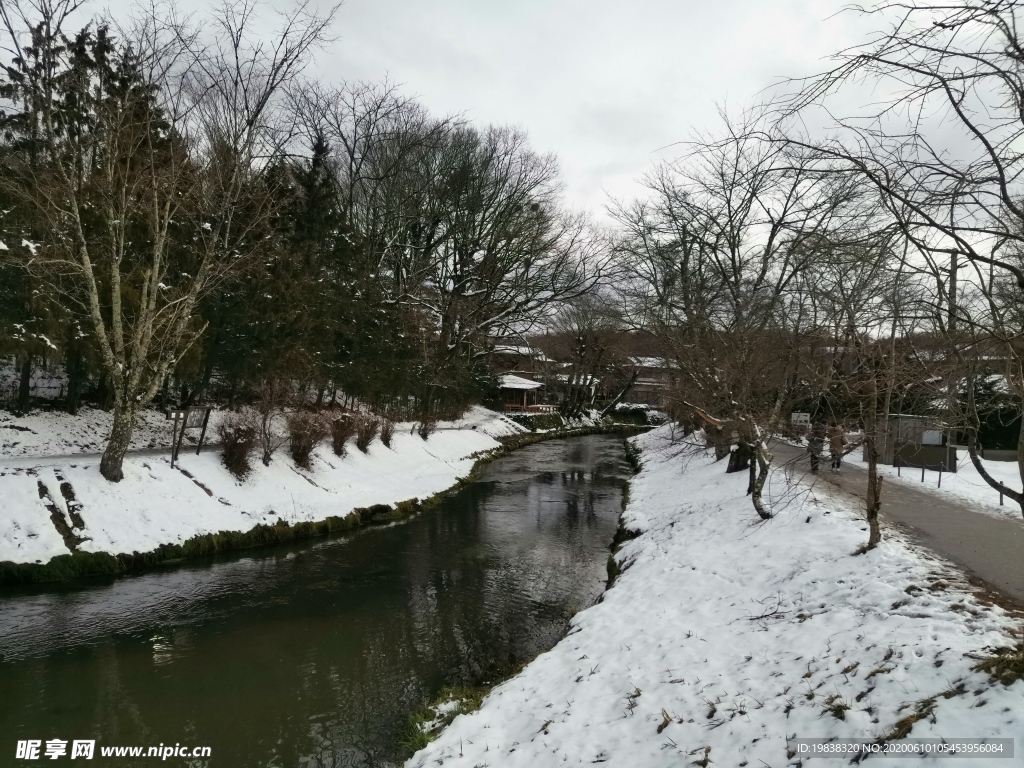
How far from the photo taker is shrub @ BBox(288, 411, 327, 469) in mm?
14711

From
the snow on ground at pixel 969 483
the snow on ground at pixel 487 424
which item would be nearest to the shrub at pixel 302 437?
the snow on ground at pixel 487 424

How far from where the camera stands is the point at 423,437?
22812 millimetres

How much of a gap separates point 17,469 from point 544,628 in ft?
32.2

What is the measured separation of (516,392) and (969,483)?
37.2 m

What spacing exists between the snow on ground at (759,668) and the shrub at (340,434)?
418 inches

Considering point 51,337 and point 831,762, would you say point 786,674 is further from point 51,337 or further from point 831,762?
point 51,337

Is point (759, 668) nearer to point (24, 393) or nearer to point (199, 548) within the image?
point (199, 548)

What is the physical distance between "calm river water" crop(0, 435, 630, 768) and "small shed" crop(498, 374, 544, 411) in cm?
3217

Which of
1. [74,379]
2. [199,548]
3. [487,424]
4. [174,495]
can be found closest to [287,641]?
[199,548]

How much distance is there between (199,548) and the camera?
1070 centimetres

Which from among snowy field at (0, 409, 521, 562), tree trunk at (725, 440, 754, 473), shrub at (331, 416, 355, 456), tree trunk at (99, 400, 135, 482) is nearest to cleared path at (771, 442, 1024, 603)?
tree trunk at (725, 440, 754, 473)

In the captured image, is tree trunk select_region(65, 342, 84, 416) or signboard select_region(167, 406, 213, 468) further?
tree trunk select_region(65, 342, 84, 416)

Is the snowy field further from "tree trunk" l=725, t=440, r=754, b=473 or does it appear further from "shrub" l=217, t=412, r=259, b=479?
"tree trunk" l=725, t=440, r=754, b=473

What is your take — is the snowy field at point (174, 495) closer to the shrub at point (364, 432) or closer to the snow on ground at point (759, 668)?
the shrub at point (364, 432)
